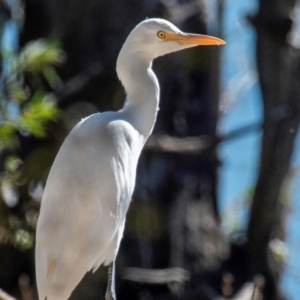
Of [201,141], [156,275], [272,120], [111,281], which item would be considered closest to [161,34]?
[111,281]

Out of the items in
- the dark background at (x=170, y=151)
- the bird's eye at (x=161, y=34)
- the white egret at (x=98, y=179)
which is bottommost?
the dark background at (x=170, y=151)

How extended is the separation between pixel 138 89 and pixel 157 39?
0.17 metres

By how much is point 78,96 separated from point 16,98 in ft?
2.99

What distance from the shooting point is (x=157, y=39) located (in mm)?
2473

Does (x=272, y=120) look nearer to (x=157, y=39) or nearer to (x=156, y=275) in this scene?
(x=156, y=275)

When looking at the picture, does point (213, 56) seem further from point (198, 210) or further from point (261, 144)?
point (198, 210)

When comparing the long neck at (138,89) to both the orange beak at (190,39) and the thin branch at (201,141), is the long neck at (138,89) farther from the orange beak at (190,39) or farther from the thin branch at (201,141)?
the thin branch at (201,141)

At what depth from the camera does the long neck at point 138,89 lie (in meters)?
2.51

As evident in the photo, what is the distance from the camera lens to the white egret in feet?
7.47

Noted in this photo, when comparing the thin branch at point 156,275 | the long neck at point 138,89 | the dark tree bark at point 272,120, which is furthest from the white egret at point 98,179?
the dark tree bark at point 272,120

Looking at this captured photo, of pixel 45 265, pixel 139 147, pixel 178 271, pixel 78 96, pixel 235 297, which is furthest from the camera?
pixel 78 96

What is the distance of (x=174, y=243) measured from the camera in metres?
3.47

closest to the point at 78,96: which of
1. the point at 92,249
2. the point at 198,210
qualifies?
the point at 198,210

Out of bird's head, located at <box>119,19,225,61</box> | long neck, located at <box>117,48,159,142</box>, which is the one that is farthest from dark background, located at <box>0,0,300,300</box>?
bird's head, located at <box>119,19,225,61</box>
